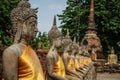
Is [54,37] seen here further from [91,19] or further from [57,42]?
[91,19]

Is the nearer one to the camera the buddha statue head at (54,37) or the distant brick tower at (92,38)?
the buddha statue head at (54,37)

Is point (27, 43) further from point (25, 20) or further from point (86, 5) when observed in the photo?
point (86, 5)

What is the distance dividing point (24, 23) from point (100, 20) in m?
39.2

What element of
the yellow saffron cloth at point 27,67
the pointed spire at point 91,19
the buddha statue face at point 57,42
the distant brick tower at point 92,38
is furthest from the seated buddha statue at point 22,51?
the pointed spire at point 91,19

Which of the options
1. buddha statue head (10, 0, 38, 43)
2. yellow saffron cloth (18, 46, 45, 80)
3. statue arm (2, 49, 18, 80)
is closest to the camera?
statue arm (2, 49, 18, 80)

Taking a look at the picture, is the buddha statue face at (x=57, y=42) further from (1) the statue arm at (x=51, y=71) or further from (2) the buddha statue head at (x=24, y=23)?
(2) the buddha statue head at (x=24, y=23)

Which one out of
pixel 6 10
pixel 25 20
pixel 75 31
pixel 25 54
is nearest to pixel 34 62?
pixel 25 54

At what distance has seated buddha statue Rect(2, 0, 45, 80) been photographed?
8.94ft

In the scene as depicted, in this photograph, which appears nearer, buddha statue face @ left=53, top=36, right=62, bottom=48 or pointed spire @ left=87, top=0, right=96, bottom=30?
buddha statue face @ left=53, top=36, right=62, bottom=48

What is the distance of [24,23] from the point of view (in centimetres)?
299

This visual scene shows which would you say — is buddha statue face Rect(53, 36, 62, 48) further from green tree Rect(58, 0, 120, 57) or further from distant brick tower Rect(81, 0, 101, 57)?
green tree Rect(58, 0, 120, 57)

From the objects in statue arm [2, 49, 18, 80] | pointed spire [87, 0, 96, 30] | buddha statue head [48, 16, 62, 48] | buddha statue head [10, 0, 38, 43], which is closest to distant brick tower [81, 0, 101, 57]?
pointed spire [87, 0, 96, 30]

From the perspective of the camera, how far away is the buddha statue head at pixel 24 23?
295 centimetres

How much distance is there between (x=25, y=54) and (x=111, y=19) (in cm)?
3721
